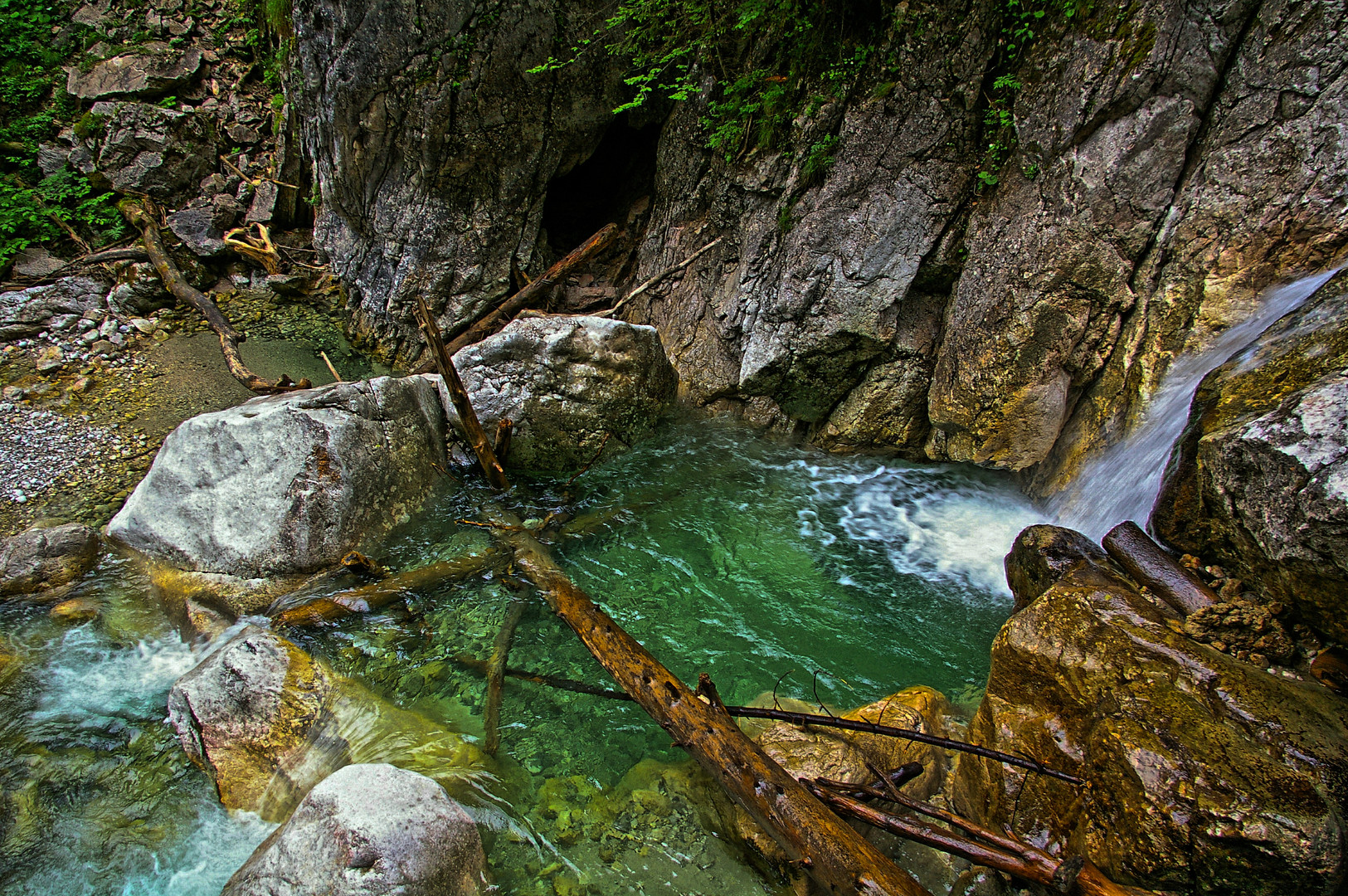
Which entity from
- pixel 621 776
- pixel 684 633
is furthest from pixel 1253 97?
pixel 621 776

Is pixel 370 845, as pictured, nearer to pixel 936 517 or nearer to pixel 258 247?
pixel 936 517

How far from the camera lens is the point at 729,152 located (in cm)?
725

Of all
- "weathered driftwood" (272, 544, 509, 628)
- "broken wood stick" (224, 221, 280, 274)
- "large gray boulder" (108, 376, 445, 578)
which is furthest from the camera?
"broken wood stick" (224, 221, 280, 274)

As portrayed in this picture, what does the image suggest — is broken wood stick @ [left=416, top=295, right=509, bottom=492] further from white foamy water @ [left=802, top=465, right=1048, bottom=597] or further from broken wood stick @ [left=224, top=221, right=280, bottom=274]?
broken wood stick @ [left=224, top=221, right=280, bottom=274]

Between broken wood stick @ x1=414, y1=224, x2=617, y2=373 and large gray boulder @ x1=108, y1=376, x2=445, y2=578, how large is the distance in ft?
12.8

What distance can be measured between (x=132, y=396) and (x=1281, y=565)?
33.5 feet

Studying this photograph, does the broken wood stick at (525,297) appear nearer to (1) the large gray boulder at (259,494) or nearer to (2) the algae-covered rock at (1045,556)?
(1) the large gray boulder at (259,494)

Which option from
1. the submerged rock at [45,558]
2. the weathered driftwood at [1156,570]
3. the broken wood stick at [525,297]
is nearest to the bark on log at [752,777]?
the weathered driftwood at [1156,570]

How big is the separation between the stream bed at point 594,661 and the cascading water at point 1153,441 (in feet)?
2.72

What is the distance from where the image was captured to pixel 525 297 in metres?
8.21

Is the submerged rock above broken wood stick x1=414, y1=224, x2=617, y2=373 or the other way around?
the other way around

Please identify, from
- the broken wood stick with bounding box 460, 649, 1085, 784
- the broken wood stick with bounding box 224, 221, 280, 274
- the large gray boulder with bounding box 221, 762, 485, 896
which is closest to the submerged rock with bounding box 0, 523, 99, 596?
the large gray boulder with bounding box 221, 762, 485, 896

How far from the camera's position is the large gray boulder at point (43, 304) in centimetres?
711

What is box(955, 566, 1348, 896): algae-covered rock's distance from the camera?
1.95 meters
